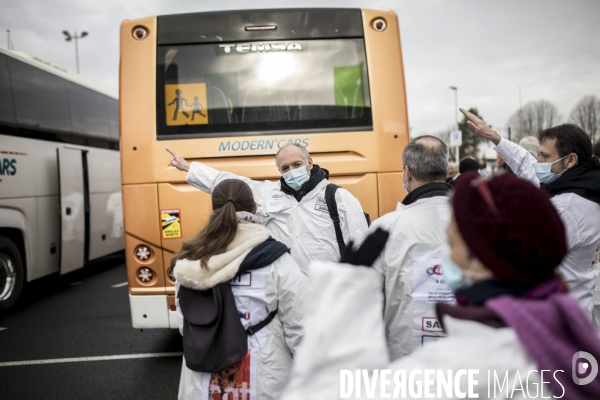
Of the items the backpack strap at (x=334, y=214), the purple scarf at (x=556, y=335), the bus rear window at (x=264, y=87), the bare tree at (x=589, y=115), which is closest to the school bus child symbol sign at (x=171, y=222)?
the bus rear window at (x=264, y=87)

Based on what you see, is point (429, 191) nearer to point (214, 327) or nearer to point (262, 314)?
point (262, 314)

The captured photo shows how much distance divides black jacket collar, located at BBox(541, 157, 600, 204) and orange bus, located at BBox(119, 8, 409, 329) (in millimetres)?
1695

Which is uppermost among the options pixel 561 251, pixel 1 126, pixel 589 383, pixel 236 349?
pixel 1 126

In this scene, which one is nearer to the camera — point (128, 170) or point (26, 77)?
point (128, 170)

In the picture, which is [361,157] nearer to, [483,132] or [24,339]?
[483,132]

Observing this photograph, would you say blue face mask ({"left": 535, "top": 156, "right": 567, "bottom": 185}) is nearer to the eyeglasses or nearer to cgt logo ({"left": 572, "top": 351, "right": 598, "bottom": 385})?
the eyeglasses

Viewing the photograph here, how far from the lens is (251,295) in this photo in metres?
2.32

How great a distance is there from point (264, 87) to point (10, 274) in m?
5.30

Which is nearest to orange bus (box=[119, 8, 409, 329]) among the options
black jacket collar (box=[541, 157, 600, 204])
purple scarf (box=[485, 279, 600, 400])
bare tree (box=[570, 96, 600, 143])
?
black jacket collar (box=[541, 157, 600, 204])

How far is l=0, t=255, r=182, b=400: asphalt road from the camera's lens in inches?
171

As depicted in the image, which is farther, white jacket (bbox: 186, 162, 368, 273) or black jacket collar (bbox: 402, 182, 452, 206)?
white jacket (bbox: 186, 162, 368, 273)

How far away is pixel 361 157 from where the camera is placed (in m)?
4.44

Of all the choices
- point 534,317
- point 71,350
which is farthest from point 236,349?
point 71,350

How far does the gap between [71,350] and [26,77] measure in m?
4.65
